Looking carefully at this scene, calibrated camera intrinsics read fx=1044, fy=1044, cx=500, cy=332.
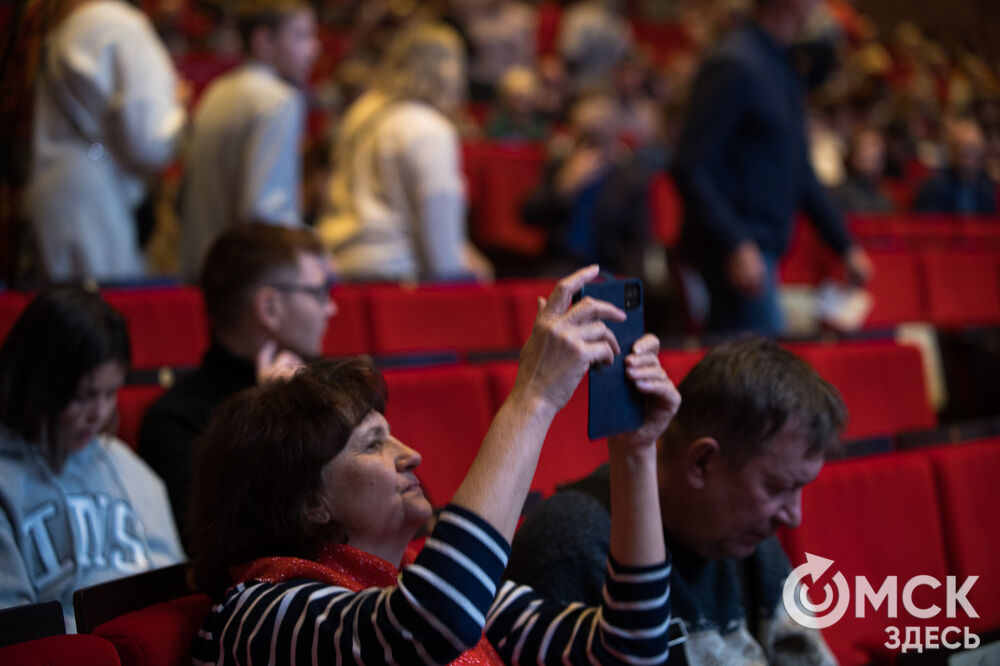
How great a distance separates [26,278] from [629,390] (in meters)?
1.82

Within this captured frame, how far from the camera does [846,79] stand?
8.98 meters

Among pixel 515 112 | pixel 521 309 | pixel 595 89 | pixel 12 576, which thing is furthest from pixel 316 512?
pixel 515 112

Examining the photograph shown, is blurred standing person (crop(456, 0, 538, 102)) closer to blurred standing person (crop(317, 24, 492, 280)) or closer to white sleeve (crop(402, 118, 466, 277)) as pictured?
blurred standing person (crop(317, 24, 492, 280))

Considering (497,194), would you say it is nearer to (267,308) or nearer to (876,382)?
(876,382)

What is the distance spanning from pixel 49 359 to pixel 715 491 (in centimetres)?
84

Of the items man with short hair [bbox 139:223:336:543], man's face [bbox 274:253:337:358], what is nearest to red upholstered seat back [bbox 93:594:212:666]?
man with short hair [bbox 139:223:336:543]

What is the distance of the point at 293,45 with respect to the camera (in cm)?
258

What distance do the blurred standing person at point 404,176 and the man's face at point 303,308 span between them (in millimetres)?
984

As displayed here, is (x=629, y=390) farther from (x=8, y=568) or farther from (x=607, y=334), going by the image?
(x=8, y=568)

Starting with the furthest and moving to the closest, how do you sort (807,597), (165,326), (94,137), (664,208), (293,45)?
1. (664,208)
2. (293,45)
3. (94,137)
4. (165,326)
5. (807,597)

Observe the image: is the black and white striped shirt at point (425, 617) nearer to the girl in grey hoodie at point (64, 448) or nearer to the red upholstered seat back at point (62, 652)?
the red upholstered seat back at point (62, 652)

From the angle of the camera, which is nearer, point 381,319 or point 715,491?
point 715,491

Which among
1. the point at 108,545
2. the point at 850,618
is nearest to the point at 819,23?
the point at 850,618

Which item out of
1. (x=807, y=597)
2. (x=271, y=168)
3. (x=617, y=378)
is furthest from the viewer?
(x=271, y=168)
